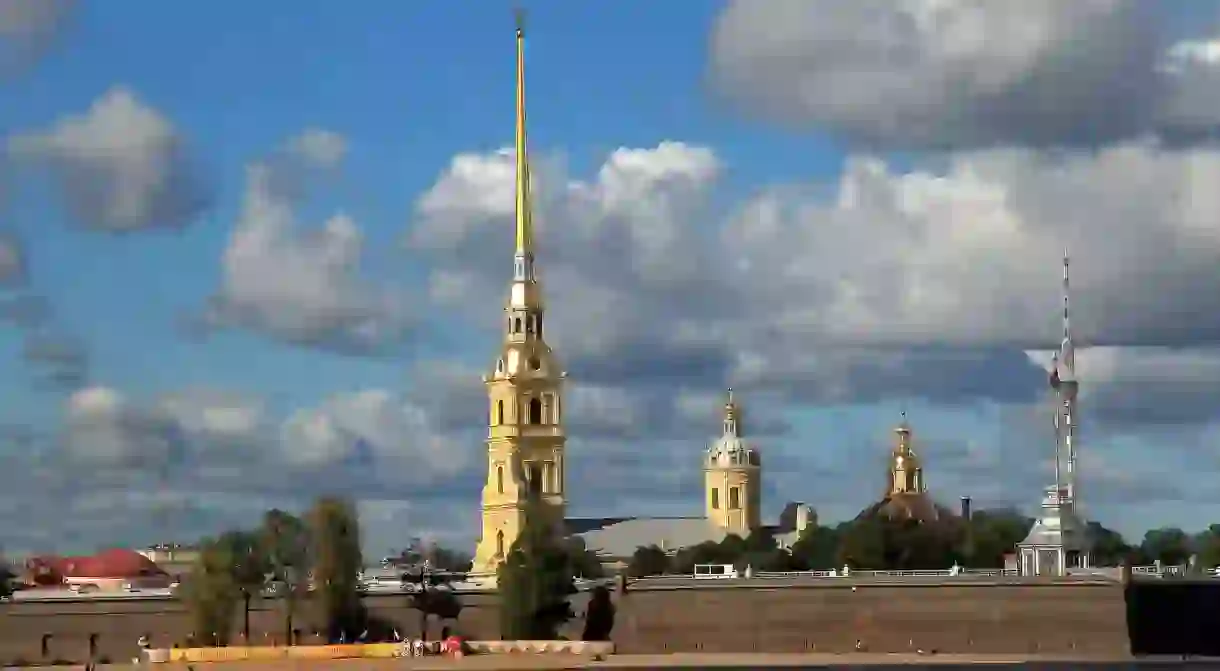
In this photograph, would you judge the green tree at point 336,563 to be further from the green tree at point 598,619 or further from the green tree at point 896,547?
the green tree at point 896,547

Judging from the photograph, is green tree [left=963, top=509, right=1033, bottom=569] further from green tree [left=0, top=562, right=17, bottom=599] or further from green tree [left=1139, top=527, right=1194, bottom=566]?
green tree [left=0, top=562, right=17, bottom=599]

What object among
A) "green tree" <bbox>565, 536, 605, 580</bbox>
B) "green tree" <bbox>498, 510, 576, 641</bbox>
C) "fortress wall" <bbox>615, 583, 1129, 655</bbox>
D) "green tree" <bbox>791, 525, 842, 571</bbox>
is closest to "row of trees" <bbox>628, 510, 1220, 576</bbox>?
"green tree" <bbox>791, 525, 842, 571</bbox>

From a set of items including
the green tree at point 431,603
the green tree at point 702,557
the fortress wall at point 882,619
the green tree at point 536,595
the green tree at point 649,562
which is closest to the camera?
the fortress wall at point 882,619

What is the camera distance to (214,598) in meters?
91.1

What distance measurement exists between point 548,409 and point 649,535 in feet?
105

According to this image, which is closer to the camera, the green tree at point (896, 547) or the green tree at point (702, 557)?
the green tree at point (896, 547)

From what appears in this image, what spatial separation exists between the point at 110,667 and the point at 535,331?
49.3 meters

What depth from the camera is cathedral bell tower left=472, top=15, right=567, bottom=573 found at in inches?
5212

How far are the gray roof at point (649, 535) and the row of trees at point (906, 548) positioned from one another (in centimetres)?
661

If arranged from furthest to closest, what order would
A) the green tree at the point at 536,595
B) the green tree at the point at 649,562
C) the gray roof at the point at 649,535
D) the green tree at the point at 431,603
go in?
1. the gray roof at the point at 649,535
2. the green tree at the point at 649,562
3. the green tree at the point at 431,603
4. the green tree at the point at 536,595

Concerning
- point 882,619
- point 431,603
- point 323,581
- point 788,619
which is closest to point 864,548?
point 788,619

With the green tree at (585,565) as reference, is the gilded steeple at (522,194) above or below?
above

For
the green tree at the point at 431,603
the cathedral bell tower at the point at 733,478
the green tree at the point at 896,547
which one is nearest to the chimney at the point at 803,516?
the cathedral bell tower at the point at 733,478

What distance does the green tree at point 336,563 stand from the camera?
9025 cm
